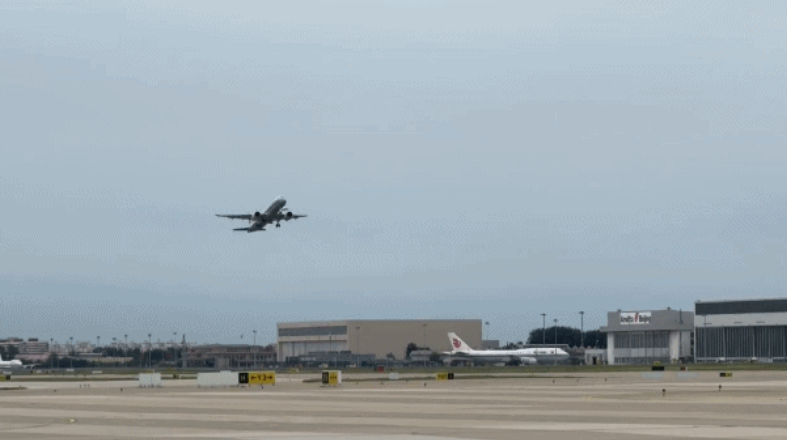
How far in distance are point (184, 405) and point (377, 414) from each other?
55.7 feet

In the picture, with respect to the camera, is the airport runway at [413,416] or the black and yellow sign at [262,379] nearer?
the airport runway at [413,416]

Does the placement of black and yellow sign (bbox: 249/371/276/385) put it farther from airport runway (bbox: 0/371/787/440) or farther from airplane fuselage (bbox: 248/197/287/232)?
airport runway (bbox: 0/371/787/440)

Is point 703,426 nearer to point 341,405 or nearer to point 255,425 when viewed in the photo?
point 255,425

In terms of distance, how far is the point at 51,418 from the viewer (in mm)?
58000

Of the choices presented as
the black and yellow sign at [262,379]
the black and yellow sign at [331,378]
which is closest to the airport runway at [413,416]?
the black and yellow sign at [331,378]

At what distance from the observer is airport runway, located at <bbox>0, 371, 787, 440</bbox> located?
A: 1756 inches

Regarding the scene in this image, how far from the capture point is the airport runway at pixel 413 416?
44594 millimetres

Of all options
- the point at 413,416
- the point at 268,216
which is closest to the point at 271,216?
the point at 268,216

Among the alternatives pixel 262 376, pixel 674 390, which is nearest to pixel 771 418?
pixel 674 390

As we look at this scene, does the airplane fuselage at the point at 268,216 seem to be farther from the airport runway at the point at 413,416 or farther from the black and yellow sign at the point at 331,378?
the airport runway at the point at 413,416

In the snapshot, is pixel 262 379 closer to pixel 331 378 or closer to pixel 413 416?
pixel 331 378

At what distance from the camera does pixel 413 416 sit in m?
56.4

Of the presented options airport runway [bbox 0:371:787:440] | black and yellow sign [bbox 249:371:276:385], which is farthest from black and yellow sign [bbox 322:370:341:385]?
airport runway [bbox 0:371:787:440]

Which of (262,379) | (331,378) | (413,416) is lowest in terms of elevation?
(262,379)
